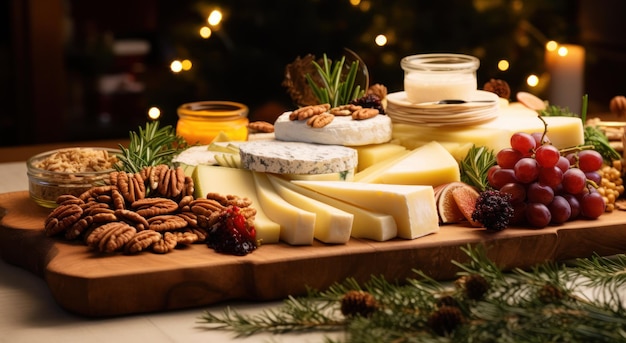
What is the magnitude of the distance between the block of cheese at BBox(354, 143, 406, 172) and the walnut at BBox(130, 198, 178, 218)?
1.63 ft

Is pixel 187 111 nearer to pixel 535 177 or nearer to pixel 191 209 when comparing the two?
pixel 191 209

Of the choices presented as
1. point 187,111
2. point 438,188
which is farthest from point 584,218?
A: point 187,111

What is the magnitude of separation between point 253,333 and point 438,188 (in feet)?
2.01

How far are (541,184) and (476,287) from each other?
51cm

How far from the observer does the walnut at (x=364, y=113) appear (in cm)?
228

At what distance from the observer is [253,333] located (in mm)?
1688

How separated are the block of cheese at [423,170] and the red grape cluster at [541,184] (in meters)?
0.09

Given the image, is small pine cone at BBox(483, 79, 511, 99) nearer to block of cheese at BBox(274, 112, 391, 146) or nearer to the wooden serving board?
block of cheese at BBox(274, 112, 391, 146)

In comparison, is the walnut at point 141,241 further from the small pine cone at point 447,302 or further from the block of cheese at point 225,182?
the small pine cone at point 447,302

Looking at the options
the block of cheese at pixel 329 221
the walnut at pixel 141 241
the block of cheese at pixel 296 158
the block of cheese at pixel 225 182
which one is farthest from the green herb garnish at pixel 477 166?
the walnut at pixel 141 241

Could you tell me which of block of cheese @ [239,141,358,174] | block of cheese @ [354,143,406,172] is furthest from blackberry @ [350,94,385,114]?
block of cheese @ [239,141,358,174]

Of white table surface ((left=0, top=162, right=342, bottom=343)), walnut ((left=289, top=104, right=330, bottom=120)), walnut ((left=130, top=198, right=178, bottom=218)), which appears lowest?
white table surface ((left=0, top=162, right=342, bottom=343))

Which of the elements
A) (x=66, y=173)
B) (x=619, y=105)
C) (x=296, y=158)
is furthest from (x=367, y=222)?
(x=619, y=105)

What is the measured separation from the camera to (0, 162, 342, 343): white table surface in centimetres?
168
